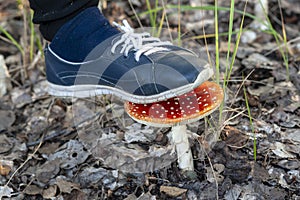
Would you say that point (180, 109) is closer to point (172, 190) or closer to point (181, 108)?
point (181, 108)

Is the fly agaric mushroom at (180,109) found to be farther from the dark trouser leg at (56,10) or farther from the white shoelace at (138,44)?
the dark trouser leg at (56,10)

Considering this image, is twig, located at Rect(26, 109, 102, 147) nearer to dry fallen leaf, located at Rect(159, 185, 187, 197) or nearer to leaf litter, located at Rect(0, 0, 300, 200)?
leaf litter, located at Rect(0, 0, 300, 200)

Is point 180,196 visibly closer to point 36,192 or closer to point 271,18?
point 36,192

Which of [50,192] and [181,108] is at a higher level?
[181,108]

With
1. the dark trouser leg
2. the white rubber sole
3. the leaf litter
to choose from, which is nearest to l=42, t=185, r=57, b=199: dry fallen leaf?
the leaf litter

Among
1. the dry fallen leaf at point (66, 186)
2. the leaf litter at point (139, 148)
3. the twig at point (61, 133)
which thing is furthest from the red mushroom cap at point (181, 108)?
the twig at point (61, 133)

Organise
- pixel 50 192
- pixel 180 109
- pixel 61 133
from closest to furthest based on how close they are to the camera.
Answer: pixel 180 109
pixel 50 192
pixel 61 133

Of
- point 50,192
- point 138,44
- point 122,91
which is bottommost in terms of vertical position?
point 50,192

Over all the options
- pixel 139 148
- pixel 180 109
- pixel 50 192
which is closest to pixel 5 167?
pixel 50 192
